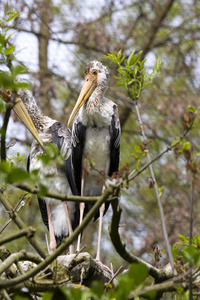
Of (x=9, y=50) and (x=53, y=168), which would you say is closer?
(x=9, y=50)

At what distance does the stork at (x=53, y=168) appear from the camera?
521cm

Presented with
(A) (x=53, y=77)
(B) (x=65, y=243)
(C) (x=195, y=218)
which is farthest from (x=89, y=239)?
(B) (x=65, y=243)

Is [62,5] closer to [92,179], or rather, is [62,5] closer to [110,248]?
[110,248]

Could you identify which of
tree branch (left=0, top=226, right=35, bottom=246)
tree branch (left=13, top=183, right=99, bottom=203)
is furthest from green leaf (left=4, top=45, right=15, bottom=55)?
tree branch (left=0, top=226, right=35, bottom=246)

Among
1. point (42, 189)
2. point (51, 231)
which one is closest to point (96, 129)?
point (51, 231)

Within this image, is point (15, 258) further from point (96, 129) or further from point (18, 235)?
point (96, 129)

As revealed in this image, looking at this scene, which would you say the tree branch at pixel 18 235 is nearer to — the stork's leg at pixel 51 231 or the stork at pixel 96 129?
the stork at pixel 96 129

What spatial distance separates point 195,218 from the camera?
8422 millimetres

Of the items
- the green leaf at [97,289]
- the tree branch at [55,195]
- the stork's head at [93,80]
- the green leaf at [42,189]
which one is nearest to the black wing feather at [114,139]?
the stork's head at [93,80]

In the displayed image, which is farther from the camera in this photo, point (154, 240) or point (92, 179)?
point (154, 240)

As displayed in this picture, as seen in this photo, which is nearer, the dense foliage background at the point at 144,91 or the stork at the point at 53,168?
the stork at the point at 53,168

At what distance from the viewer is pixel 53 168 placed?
5.39 metres

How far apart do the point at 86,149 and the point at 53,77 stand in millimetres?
4757

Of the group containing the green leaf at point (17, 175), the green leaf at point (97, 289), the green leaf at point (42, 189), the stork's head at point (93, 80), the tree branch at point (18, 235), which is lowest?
the green leaf at point (97, 289)
